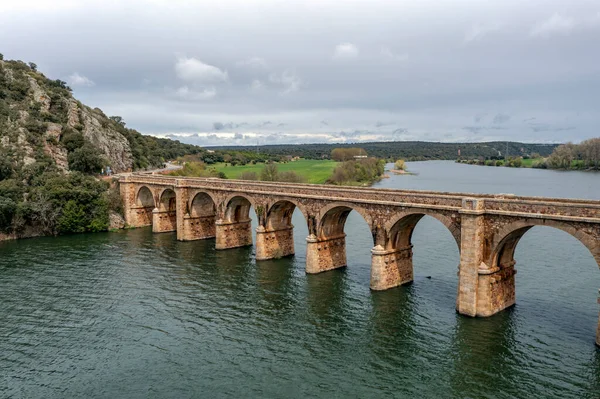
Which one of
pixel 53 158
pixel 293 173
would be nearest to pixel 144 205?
pixel 53 158

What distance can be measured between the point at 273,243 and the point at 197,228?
1290 centimetres

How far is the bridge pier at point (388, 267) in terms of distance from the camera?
1257 inches

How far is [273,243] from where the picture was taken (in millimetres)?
41656

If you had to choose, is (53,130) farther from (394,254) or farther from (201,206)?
(394,254)

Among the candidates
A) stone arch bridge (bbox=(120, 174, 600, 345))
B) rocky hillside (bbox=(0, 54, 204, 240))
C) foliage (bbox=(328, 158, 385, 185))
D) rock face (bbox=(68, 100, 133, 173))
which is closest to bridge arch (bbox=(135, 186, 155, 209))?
rocky hillside (bbox=(0, 54, 204, 240))

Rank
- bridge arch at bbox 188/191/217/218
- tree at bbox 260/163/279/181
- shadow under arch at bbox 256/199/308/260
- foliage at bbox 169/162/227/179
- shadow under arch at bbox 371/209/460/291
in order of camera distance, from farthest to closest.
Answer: tree at bbox 260/163/279/181 → foliage at bbox 169/162/227/179 → bridge arch at bbox 188/191/217/218 → shadow under arch at bbox 256/199/308/260 → shadow under arch at bbox 371/209/460/291

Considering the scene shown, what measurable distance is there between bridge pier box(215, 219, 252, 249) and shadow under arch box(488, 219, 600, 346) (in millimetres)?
25941

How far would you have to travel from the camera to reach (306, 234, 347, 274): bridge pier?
1433 inches

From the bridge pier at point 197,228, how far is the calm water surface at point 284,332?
9.07m

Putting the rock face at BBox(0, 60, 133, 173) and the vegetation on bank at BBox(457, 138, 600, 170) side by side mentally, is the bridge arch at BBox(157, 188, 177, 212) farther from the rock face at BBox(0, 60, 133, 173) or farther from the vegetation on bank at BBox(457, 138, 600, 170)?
the vegetation on bank at BBox(457, 138, 600, 170)

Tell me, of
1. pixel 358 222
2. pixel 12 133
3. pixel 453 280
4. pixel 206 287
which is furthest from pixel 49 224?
pixel 453 280

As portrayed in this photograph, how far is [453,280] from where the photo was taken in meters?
34.4

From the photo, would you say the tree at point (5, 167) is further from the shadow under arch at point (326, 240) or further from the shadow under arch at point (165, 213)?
the shadow under arch at point (326, 240)

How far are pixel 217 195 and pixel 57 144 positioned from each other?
38265mm
